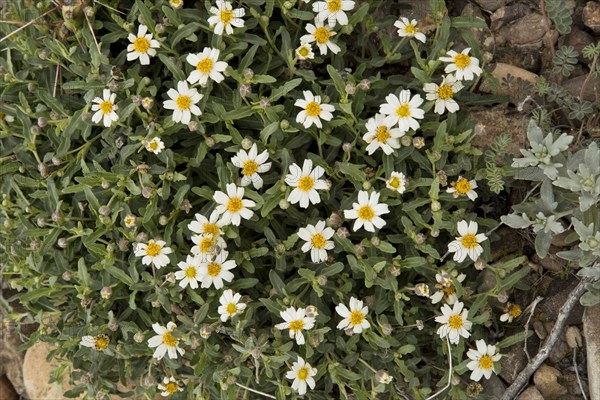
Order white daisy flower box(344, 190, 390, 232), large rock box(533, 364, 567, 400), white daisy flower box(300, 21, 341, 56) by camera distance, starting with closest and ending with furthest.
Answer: white daisy flower box(344, 190, 390, 232), white daisy flower box(300, 21, 341, 56), large rock box(533, 364, 567, 400)

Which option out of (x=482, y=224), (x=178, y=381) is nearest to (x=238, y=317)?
(x=178, y=381)

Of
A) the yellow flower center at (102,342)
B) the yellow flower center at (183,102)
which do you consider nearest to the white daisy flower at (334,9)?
the yellow flower center at (183,102)

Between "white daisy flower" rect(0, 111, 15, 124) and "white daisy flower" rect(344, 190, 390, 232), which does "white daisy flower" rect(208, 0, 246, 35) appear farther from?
"white daisy flower" rect(0, 111, 15, 124)

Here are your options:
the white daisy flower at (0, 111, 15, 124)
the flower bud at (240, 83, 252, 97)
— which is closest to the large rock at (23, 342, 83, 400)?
the white daisy flower at (0, 111, 15, 124)

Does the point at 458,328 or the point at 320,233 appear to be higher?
the point at 320,233

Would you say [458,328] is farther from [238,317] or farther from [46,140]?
[46,140]

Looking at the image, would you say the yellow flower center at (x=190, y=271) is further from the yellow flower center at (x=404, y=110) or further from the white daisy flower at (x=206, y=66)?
the yellow flower center at (x=404, y=110)
